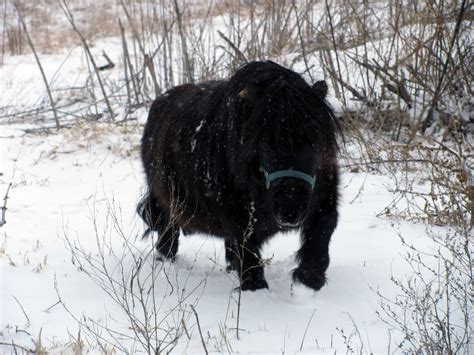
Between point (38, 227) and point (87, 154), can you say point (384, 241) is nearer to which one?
point (38, 227)

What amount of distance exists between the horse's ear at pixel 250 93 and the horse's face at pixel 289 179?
1.05ft

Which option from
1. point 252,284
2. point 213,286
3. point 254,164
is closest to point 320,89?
point 254,164

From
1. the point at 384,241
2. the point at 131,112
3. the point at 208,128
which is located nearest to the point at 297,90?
the point at 208,128

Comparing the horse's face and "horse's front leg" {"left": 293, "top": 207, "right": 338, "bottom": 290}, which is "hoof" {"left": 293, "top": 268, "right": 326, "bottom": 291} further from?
the horse's face

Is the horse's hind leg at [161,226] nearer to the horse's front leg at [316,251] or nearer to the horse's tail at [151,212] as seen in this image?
the horse's tail at [151,212]

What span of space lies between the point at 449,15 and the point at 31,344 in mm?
5669

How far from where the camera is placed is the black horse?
3.15m

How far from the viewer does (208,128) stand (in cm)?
378

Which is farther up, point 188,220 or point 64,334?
point 188,220

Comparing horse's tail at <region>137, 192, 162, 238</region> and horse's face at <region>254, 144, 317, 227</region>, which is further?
horse's tail at <region>137, 192, 162, 238</region>

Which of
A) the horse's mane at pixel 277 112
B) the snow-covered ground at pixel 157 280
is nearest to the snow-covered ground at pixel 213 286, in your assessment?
the snow-covered ground at pixel 157 280

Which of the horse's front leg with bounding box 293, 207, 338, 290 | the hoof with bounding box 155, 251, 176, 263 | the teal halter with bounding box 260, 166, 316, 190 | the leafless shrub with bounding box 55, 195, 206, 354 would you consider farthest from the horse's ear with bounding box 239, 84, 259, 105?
the hoof with bounding box 155, 251, 176, 263

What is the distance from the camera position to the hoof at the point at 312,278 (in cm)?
363

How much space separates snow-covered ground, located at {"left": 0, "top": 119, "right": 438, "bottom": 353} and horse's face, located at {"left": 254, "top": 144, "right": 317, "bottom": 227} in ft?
0.91
